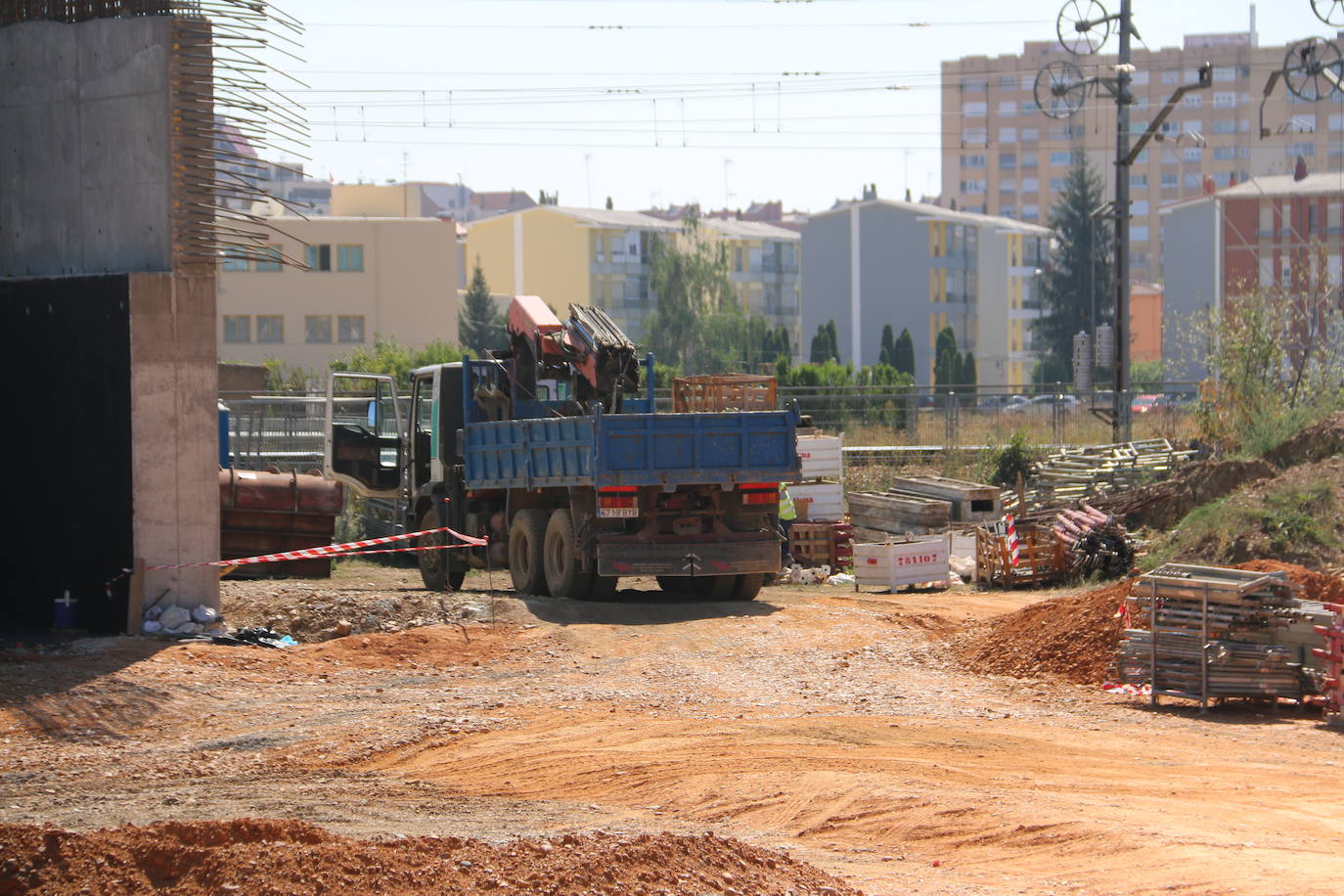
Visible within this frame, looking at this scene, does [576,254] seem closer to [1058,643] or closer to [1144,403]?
[1144,403]

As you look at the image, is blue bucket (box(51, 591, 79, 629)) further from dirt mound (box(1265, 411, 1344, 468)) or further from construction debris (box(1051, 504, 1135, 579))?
dirt mound (box(1265, 411, 1344, 468))

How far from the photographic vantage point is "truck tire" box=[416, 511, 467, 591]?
68.2 feet

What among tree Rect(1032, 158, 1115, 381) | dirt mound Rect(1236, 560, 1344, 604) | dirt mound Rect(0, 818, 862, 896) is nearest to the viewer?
dirt mound Rect(0, 818, 862, 896)

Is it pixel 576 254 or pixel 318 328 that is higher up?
pixel 576 254

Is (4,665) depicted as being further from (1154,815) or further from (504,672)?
(1154,815)

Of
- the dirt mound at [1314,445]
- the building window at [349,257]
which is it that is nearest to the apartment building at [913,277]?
the building window at [349,257]

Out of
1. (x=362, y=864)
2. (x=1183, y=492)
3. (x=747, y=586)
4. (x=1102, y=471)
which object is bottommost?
(x=747, y=586)

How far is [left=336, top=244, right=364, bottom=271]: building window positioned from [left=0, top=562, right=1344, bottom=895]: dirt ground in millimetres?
60988

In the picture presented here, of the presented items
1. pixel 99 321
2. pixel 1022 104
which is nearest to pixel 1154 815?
pixel 99 321

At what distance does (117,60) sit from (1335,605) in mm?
11645

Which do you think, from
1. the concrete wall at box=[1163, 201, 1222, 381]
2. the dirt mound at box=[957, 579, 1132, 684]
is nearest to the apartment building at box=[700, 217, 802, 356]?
the concrete wall at box=[1163, 201, 1222, 381]

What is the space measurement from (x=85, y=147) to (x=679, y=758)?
851cm

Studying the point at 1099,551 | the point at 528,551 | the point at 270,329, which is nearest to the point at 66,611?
the point at 528,551

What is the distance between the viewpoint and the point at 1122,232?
93.8ft
